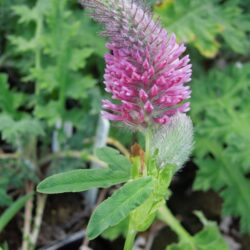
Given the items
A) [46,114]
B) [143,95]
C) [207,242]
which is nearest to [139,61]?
[143,95]

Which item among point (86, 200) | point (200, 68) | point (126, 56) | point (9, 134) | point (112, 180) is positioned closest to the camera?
point (126, 56)

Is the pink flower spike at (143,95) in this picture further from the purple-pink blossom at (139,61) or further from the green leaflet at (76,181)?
the green leaflet at (76,181)

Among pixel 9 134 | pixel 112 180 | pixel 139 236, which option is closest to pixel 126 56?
pixel 112 180

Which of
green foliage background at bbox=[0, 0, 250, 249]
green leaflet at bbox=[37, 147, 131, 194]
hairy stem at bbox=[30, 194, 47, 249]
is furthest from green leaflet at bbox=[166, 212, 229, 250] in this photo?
green leaflet at bbox=[37, 147, 131, 194]

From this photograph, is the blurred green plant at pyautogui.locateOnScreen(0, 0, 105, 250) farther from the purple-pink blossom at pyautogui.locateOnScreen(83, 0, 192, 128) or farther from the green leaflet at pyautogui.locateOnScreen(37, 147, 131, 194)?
the purple-pink blossom at pyautogui.locateOnScreen(83, 0, 192, 128)

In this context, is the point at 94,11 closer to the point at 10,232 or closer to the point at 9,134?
the point at 9,134

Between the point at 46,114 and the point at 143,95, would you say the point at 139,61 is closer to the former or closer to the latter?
the point at 143,95

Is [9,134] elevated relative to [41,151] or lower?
elevated
